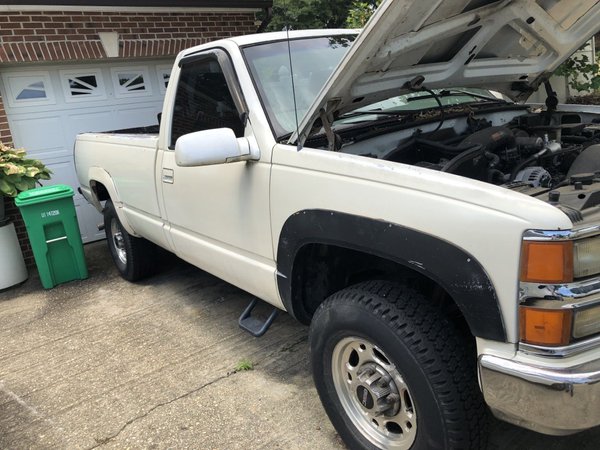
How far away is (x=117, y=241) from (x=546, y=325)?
4863mm

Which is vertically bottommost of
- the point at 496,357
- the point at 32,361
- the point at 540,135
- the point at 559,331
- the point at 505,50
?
the point at 32,361

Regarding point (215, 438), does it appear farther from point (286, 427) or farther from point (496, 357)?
point (496, 357)

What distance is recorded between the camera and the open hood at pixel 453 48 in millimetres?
2428

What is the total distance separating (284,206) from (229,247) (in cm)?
75

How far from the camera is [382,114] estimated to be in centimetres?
339

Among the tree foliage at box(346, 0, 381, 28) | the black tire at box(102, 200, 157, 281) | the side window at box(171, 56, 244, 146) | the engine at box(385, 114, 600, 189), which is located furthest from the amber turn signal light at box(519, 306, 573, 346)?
the tree foliage at box(346, 0, 381, 28)

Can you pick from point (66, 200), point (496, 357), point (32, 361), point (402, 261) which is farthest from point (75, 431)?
point (66, 200)

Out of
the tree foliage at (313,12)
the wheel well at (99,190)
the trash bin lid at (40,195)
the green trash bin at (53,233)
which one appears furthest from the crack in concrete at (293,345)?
the tree foliage at (313,12)

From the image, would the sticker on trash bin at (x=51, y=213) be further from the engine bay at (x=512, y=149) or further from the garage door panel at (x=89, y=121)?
the engine bay at (x=512, y=149)

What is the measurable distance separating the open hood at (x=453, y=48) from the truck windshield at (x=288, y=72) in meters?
0.34

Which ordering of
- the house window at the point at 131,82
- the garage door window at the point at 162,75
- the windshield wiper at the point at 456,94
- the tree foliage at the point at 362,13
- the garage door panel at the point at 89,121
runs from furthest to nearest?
1. the garage door window at the point at 162,75
2. the tree foliage at the point at 362,13
3. the house window at the point at 131,82
4. the garage door panel at the point at 89,121
5. the windshield wiper at the point at 456,94

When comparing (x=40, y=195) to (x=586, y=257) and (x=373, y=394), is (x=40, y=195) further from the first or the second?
(x=586, y=257)

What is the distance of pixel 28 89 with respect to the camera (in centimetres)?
697

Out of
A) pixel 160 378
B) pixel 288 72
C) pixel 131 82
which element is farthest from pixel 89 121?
pixel 288 72
